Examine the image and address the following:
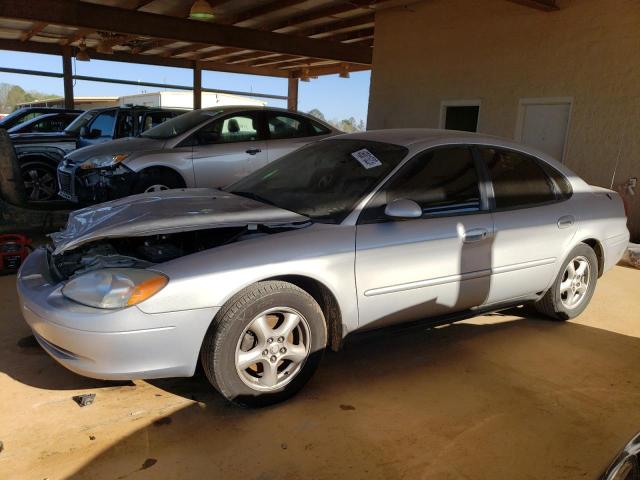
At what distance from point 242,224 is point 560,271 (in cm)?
263

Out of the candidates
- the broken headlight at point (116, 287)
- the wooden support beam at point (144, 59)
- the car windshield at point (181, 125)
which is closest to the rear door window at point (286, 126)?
the car windshield at point (181, 125)

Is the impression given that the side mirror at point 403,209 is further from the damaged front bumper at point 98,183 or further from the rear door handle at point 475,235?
the damaged front bumper at point 98,183

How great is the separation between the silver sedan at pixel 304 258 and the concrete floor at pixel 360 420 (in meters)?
0.30

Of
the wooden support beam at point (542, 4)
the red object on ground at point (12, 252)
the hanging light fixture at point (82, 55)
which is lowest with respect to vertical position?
the red object on ground at point (12, 252)

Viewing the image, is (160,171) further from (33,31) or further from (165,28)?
(33,31)

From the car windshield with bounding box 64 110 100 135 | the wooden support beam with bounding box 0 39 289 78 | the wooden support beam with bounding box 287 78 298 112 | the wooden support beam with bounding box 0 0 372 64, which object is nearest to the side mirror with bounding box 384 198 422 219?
the car windshield with bounding box 64 110 100 135

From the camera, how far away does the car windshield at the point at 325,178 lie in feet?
10.8

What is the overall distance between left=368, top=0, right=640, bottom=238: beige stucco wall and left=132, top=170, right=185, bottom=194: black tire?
215 inches

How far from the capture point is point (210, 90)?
22.9 m

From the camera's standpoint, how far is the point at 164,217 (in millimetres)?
3148

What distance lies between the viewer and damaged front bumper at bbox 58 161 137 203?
651 centimetres

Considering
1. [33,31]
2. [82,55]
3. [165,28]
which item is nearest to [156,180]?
[165,28]

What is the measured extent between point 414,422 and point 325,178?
1.68 metres

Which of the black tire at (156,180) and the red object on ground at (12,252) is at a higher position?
the black tire at (156,180)
